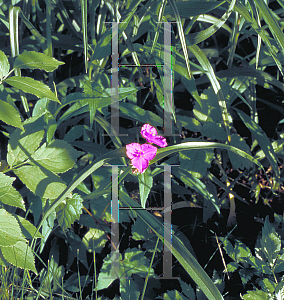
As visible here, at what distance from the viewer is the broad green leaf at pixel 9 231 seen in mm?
612

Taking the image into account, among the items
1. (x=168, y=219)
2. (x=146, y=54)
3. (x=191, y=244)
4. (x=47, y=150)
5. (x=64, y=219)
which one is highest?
(x=146, y=54)

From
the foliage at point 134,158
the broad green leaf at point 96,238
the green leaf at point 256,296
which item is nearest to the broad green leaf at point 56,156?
the foliage at point 134,158

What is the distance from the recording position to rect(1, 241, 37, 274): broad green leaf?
2.13 feet

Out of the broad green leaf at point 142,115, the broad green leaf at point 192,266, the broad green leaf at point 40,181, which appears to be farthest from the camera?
the broad green leaf at point 142,115

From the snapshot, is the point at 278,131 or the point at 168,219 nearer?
the point at 168,219

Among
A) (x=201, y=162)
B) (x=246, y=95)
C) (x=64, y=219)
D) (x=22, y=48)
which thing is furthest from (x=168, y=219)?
(x=22, y=48)

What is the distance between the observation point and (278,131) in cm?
106

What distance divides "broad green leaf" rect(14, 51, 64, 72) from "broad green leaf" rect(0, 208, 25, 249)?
0.33 metres

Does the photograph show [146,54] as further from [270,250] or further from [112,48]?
[270,250]

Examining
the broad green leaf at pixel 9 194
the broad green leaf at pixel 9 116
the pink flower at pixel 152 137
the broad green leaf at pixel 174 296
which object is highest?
the broad green leaf at pixel 9 116

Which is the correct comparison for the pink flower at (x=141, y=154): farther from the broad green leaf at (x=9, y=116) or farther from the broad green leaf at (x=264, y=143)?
the broad green leaf at (x=264, y=143)

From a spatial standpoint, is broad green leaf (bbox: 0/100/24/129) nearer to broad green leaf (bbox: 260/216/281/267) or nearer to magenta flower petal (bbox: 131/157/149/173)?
magenta flower petal (bbox: 131/157/149/173)

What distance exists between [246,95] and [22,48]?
0.72 metres

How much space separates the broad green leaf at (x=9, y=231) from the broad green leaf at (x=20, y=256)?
44mm
